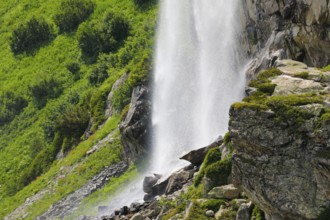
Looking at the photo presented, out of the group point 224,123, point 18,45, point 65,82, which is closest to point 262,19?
point 224,123

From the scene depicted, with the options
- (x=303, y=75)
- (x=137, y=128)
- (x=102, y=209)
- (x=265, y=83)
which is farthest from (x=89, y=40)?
(x=303, y=75)

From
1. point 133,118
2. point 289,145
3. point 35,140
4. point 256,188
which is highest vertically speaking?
point 289,145

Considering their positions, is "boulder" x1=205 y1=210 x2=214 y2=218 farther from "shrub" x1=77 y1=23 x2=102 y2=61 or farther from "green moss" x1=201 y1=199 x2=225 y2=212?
"shrub" x1=77 y1=23 x2=102 y2=61

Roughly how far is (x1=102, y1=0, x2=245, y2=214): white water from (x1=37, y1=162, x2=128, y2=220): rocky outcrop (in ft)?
Result: 11.6

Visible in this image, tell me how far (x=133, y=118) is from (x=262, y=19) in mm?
15916

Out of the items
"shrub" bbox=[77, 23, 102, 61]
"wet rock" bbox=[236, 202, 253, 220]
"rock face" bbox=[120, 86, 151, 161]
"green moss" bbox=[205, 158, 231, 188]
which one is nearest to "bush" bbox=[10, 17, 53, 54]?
"shrub" bbox=[77, 23, 102, 61]

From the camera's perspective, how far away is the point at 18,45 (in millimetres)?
83375

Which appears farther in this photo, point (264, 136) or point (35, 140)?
point (35, 140)

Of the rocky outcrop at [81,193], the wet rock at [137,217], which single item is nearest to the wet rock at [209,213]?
the wet rock at [137,217]

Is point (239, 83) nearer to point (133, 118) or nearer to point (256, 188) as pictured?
point (133, 118)

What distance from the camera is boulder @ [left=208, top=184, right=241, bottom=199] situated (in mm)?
20109

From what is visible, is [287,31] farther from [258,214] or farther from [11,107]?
[11,107]

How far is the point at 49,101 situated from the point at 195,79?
28.5 metres

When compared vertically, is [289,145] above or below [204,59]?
above
